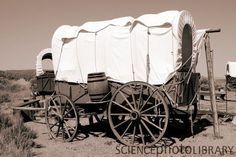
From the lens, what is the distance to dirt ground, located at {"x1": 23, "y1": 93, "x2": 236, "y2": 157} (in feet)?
30.9

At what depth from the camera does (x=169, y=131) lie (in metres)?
12.0

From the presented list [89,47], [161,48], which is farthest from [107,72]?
[161,48]

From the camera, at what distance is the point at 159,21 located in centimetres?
999

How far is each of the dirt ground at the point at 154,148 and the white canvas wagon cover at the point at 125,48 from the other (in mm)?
1695

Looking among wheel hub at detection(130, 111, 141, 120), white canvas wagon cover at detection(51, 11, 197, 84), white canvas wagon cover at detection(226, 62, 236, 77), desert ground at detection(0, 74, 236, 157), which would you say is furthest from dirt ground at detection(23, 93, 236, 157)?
white canvas wagon cover at detection(226, 62, 236, 77)

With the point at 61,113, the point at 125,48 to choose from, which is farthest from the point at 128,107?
the point at 61,113

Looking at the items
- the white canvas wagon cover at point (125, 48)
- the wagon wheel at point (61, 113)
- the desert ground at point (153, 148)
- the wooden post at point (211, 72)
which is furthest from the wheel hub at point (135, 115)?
the wooden post at point (211, 72)

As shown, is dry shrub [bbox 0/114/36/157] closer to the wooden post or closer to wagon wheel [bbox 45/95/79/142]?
wagon wheel [bbox 45/95/79/142]

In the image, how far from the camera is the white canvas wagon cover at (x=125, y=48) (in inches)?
390

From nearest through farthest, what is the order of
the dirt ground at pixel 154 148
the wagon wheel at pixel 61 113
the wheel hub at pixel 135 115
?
the dirt ground at pixel 154 148 < the wheel hub at pixel 135 115 < the wagon wheel at pixel 61 113

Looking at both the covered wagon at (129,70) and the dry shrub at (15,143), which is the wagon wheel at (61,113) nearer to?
the covered wagon at (129,70)

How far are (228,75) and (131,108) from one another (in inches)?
915

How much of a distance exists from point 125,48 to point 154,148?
2676 mm

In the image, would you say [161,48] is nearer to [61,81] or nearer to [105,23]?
[105,23]
